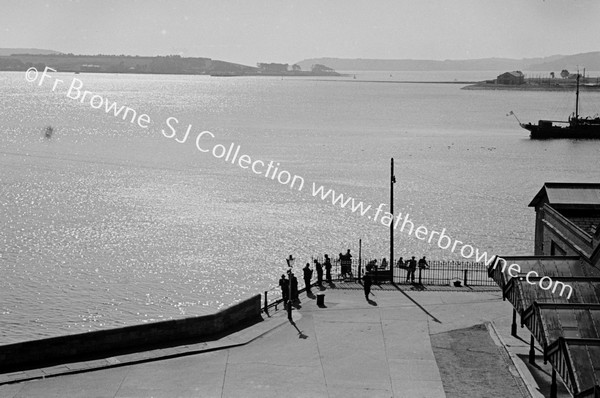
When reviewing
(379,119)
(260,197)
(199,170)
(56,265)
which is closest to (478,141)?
(379,119)

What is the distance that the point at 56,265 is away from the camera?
45.2m

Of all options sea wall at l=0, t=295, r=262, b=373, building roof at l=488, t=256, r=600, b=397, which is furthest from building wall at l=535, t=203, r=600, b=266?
sea wall at l=0, t=295, r=262, b=373

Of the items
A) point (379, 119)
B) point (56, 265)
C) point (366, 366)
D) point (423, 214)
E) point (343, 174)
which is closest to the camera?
point (366, 366)

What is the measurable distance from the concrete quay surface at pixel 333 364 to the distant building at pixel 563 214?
3.58m

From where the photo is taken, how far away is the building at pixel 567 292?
1638cm

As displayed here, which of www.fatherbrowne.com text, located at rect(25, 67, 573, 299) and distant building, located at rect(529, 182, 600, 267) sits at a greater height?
distant building, located at rect(529, 182, 600, 267)

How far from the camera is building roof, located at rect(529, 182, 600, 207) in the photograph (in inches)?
1120

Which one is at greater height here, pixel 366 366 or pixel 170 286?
pixel 366 366

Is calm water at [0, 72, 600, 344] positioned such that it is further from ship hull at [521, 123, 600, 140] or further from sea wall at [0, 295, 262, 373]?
ship hull at [521, 123, 600, 140]

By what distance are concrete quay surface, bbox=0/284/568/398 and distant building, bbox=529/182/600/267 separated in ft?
11.7

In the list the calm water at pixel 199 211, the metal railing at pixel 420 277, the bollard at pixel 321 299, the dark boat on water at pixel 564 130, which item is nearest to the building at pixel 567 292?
the metal railing at pixel 420 277

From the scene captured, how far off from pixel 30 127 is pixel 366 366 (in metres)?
130

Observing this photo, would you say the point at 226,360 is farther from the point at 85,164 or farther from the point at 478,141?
the point at 478,141

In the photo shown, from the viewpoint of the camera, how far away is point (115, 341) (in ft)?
70.5
